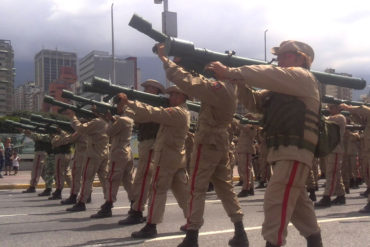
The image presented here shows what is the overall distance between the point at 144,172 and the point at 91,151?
Result: 2070 millimetres

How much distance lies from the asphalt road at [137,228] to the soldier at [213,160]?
1.13 feet

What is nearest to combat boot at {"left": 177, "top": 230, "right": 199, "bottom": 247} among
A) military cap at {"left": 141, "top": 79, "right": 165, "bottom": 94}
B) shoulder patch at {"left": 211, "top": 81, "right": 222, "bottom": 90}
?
shoulder patch at {"left": 211, "top": 81, "right": 222, "bottom": 90}

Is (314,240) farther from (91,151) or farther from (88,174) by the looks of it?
(91,151)

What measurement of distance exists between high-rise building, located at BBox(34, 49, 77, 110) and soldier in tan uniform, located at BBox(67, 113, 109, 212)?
6314 inches

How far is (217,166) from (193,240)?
0.86 m

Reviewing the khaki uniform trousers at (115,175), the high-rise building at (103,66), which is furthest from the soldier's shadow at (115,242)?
the high-rise building at (103,66)

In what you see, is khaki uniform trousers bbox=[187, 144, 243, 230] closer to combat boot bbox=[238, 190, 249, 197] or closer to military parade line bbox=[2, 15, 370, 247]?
military parade line bbox=[2, 15, 370, 247]

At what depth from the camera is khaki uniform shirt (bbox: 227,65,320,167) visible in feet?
12.5

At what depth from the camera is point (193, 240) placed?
493 cm

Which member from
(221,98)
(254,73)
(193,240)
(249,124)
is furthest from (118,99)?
(249,124)

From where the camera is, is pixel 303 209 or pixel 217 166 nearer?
pixel 303 209

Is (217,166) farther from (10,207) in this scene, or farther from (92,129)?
(10,207)

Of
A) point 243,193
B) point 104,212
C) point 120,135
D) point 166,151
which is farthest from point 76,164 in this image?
point 166,151

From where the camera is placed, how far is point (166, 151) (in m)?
5.91
